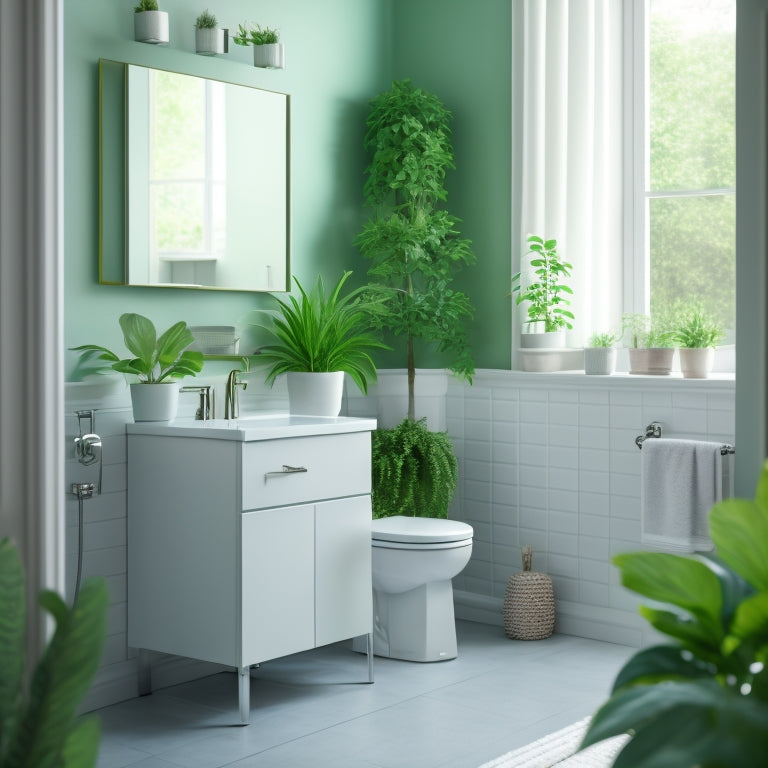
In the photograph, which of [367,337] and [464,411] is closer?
[367,337]

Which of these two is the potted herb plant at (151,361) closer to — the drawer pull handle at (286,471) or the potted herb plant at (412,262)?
the drawer pull handle at (286,471)

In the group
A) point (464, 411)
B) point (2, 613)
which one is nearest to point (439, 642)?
point (464, 411)

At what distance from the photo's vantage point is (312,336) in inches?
150

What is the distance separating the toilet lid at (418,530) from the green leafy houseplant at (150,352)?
0.86 meters

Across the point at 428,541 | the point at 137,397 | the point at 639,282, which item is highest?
the point at 639,282

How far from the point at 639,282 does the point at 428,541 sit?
4.61 ft

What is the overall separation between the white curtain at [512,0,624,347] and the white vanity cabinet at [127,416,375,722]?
4.17 ft

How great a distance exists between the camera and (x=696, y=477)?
3607 millimetres

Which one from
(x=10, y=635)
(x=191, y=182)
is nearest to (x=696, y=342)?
(x=191, y=182)

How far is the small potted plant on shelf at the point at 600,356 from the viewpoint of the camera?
404cm

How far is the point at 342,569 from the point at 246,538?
43cm

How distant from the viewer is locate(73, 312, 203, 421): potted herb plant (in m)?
3.33

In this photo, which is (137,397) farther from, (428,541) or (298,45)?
(298,45)

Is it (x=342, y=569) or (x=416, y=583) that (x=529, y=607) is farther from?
(x=342, y=569)
